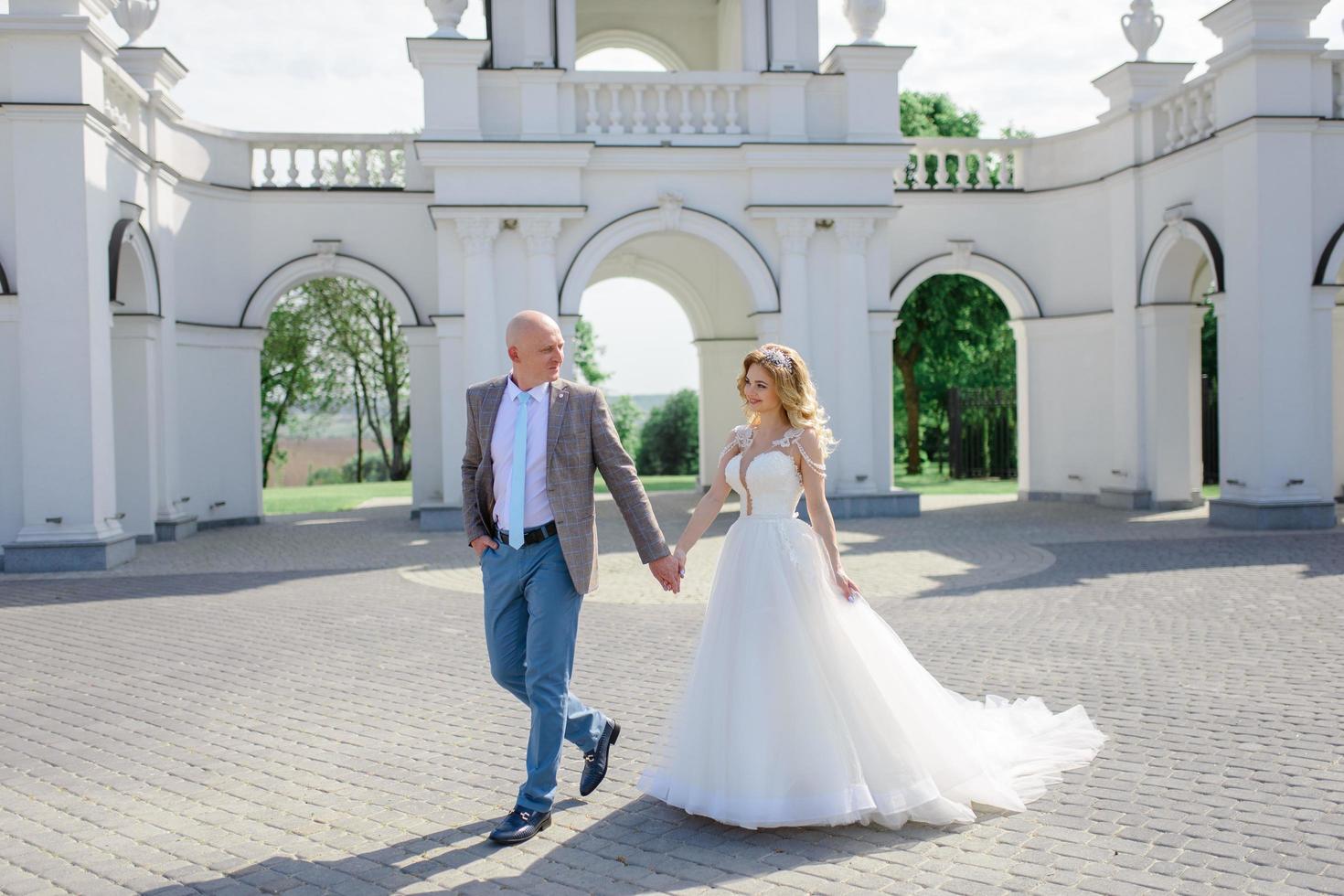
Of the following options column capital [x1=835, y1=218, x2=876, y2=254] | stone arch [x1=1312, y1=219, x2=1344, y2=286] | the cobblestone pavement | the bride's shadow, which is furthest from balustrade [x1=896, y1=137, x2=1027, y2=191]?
the bride's shadow

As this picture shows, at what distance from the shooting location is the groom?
503 centimetres

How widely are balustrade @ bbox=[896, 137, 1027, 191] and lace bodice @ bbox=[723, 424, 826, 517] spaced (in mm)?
16895

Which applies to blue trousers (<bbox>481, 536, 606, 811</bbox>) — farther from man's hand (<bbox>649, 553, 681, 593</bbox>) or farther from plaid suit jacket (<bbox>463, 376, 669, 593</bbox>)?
man's hand (<bbox>649, 553, 681, 593</bbox>)

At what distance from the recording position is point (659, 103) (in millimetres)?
18438

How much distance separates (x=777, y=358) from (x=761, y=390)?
6.3 inches

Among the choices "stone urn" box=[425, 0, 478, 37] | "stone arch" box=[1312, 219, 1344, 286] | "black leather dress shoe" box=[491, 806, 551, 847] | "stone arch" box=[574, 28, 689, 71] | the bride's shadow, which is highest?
"stone arch" box=[574, 28, 689, 71]

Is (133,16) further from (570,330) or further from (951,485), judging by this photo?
(951,485)

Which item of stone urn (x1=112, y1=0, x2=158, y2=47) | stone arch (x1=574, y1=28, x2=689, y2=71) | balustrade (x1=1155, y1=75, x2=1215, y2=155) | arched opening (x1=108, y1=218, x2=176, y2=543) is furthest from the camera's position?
stone arch (x1=574, y1=28, x2=689, y2=71)

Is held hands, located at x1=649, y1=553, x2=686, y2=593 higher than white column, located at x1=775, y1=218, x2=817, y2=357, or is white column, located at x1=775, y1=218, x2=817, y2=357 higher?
white column, located at x1=775, y1=218, x2=817, y2=357

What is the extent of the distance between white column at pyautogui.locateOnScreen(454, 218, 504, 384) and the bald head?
12.6 metres

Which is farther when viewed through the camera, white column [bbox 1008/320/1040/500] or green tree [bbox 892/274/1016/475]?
green tree [bbox 892/274/1016/475]

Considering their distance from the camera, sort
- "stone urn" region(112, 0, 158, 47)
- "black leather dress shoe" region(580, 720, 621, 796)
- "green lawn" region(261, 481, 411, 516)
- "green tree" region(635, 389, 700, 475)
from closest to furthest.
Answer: "black leather dress shoe" region(580, 720, 621, 796) < "stone urn" region(112, 0, 158, 47) < "green lawn" region(261, 481, 411, 516) < "green tree" region(635, 389, 700, 475)

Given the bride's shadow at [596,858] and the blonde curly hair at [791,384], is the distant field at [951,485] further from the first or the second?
the bride's shadow at [596,858]

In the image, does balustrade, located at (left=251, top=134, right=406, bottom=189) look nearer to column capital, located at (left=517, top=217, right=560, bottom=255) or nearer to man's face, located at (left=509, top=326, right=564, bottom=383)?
column capital, located at (left=517, top=217, right=560, bottom=255)
